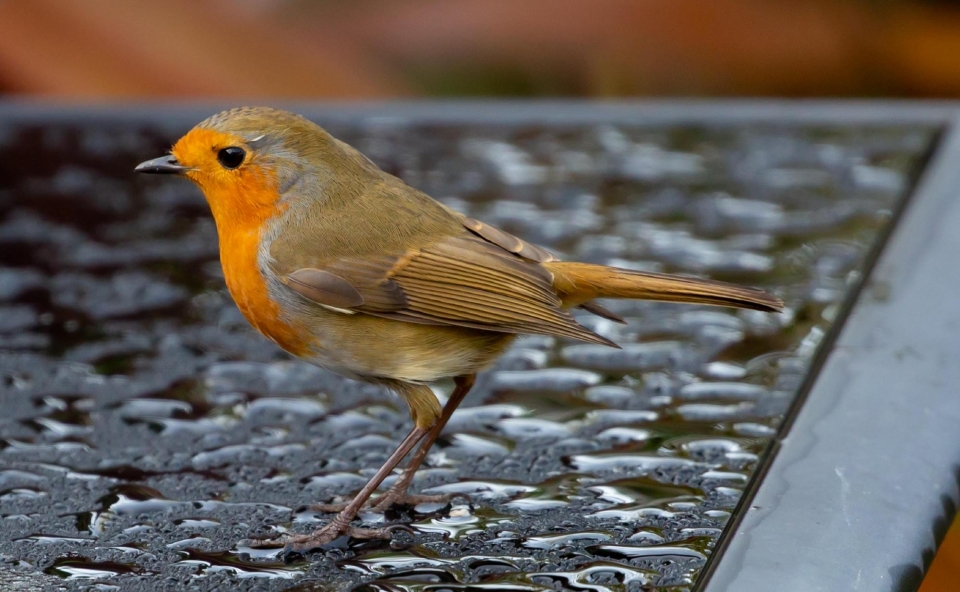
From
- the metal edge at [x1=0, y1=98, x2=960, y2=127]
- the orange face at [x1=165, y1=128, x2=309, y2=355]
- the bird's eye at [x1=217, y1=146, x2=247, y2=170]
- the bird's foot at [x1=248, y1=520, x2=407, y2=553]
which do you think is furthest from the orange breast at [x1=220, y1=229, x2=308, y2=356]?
the metal edge at [x1=0, y1=98, x2=960, y2=127]

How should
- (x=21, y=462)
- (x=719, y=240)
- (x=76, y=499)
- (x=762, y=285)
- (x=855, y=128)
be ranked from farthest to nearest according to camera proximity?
(x=855, y=128) → (x=719, y=240) → (x=762, y=285) → (x=21, y=462) → (x=76, y=499)

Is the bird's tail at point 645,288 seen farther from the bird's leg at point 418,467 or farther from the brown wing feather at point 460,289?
the bird's leg at point 418,467

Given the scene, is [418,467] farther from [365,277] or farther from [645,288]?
[645,288]

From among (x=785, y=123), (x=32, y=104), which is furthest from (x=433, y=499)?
(x=32, y=104)

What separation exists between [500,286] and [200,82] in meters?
3.28

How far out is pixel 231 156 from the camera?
2.56 meters

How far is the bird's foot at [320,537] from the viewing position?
208 cm

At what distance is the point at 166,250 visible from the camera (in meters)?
3.69

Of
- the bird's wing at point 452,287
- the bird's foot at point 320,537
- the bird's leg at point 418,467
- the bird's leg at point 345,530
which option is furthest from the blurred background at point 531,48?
the bird's foot at point 320,537

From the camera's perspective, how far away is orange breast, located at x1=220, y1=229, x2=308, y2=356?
2.51 meters

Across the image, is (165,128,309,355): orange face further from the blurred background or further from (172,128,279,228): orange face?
the blurred background

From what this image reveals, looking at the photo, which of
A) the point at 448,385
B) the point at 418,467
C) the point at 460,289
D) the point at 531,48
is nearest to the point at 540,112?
the point at 448,385

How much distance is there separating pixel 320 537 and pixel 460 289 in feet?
2.33

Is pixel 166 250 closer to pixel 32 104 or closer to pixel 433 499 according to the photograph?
pixel 32 104
